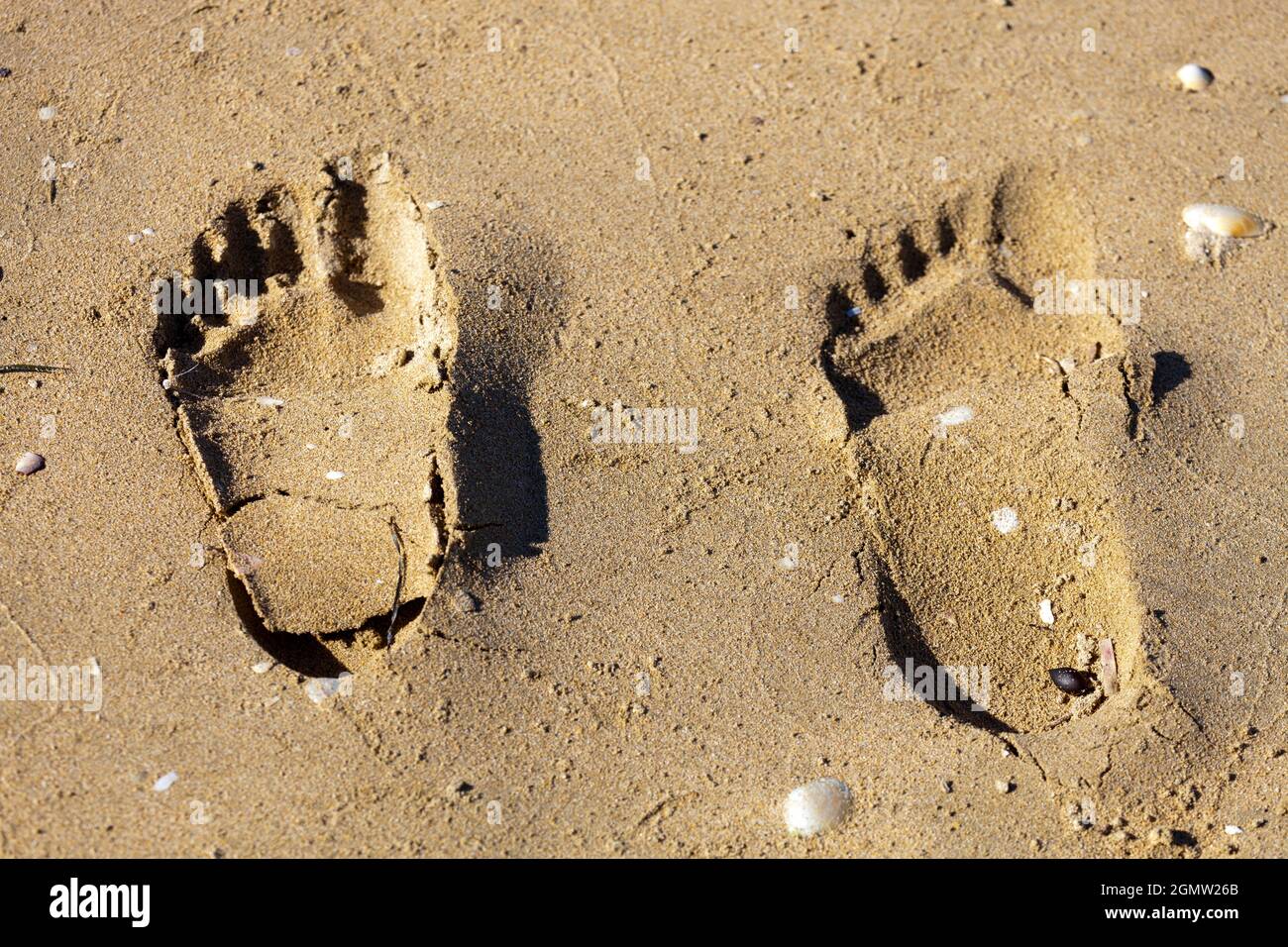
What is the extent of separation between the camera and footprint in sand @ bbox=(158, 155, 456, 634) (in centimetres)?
261

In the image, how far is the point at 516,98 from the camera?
11.8 ft

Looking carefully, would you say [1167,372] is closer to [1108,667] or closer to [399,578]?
[1108,667]

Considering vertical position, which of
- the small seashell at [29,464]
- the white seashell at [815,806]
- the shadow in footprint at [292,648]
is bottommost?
the white seashell at [815,806]

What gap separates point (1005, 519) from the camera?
2846mm

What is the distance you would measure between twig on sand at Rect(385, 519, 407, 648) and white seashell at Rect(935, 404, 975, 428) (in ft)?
4.28

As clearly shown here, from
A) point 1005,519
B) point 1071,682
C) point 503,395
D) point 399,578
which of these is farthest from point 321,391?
point 1071,682

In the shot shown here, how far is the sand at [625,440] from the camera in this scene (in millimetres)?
2432

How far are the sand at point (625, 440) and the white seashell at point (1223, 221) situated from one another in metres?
0.05

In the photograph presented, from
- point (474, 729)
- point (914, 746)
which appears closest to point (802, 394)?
point (914, 746)

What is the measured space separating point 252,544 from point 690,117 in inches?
71.4

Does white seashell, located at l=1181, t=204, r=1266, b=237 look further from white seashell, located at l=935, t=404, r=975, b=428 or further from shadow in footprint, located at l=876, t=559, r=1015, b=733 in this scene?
shadow in footprint, located at l=876, t=559, r=1015, b=733

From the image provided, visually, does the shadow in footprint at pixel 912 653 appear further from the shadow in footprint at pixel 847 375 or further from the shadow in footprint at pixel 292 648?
the shadow in footprint at pixel 292 648

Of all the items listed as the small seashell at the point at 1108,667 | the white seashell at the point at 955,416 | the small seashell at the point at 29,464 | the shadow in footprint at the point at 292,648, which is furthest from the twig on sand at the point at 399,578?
the small seashell at the point at 1108,667

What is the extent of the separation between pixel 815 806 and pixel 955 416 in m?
1.05
